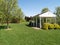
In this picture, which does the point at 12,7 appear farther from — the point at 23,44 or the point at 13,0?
the point at 23,44

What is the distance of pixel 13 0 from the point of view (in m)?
24.4

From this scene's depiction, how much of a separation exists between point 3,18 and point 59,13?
105ft

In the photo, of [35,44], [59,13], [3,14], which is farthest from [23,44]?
[59,13]

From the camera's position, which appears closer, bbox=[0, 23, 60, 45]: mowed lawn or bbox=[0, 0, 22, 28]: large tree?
bbox=[0, 23, 60, 45]: mowed lawn

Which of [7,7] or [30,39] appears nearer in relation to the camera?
[30,39]

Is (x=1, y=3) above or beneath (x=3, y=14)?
above

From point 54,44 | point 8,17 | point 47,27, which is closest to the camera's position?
point 54,44

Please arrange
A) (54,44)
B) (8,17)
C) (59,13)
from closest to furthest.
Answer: (54,44) < (8,17) < (59,13)

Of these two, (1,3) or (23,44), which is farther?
(1,3)

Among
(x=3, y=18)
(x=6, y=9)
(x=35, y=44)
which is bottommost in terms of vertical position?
(x=35, y=44)

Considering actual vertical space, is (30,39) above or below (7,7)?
below

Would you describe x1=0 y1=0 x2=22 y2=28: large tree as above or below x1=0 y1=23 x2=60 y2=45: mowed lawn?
above

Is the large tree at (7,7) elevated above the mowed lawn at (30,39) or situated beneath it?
elevated above

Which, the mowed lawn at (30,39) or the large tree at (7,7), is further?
the large tree at (7,7)
